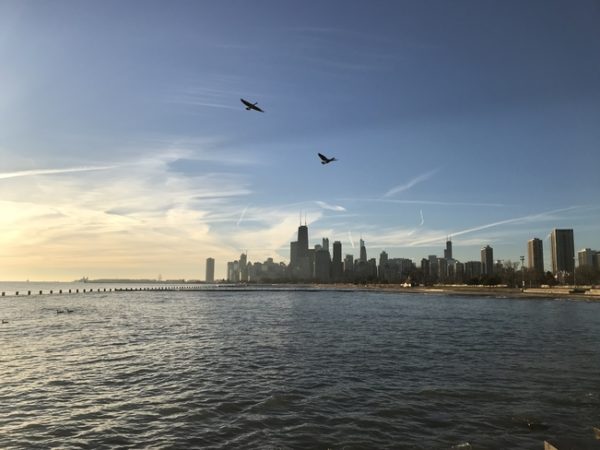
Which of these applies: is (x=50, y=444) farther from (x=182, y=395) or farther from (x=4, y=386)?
(x=4, y=386)

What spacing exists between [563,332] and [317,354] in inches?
1332

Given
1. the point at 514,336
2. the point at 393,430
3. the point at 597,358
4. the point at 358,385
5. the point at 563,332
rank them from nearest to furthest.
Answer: the point at 393,430
the point at 358,385
the point at 597,358
the point at 514,336
the point at 563,332

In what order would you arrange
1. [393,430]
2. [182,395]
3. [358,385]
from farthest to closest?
[358,385]
[182,395]
[393,430]

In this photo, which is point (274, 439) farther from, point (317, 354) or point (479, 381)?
point (317, 354)

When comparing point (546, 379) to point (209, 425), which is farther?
point (546, 379)

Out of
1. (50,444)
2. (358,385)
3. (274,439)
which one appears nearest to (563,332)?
(358,385)

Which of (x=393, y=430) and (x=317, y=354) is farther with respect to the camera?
(x=317, y=354)

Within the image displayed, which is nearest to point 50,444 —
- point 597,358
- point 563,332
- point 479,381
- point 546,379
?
point 479,381

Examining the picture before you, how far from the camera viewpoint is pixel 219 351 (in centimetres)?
3709

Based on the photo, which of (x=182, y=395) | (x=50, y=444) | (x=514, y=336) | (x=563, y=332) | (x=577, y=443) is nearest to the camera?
(x=577, y=443)

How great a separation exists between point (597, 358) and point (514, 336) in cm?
1549

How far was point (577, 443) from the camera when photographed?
13.6 metres

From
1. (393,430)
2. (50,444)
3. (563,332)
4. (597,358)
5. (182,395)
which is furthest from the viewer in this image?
(563,332)

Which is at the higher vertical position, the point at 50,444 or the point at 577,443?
the point at 577,443
